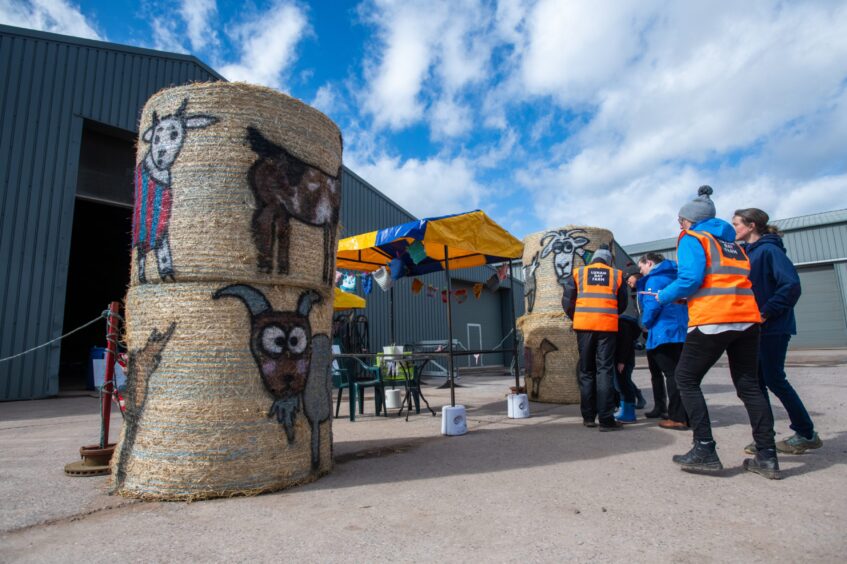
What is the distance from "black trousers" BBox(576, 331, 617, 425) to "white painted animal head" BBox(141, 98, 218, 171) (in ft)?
13.5

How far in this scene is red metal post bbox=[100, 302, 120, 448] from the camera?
3.76 meters

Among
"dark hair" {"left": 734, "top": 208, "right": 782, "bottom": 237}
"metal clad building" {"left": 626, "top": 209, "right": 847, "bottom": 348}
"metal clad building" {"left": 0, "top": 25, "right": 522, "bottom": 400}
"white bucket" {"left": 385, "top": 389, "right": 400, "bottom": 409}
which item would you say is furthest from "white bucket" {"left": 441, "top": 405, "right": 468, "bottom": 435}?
"metal clad building" {"left": 626, "top": 209, "right": 847, "bottom": 348}

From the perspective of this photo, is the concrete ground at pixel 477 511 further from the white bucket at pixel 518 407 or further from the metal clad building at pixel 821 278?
the metal clad building at pixel 821 278

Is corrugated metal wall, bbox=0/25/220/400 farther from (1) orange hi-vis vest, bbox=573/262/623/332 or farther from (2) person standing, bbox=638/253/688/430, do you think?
(2) person standing, bbox=638/253/688/430

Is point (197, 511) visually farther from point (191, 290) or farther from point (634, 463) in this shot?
point (634, 463)

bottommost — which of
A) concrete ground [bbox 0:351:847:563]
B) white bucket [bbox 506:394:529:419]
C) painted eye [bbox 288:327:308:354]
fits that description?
concrete ground [bbox 0:351:847:563]

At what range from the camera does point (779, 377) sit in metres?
3.76

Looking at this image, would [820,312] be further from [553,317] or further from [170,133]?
[170,133]

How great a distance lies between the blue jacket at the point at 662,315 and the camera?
198 inches

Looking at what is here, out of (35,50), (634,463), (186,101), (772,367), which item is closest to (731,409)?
(772,367)

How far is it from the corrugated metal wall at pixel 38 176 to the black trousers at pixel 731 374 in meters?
11.2

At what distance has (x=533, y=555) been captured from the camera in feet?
7.09

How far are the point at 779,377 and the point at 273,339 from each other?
12.2 ft

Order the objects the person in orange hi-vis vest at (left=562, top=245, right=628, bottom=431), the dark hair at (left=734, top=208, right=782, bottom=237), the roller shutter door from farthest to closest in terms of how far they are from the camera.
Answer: the roller shutter door < the person in orange hi-vis vest at (left=562, top=245, right=628, bottom=431) < the dark hair at (left=734, top=208, right=782, bottom=237)
